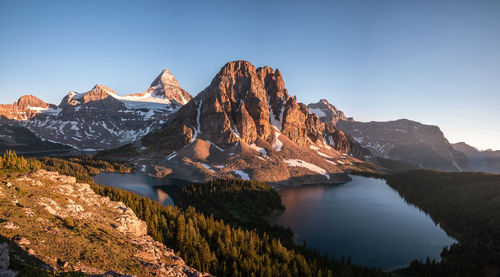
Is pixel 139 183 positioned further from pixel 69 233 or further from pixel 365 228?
pixel 69 233

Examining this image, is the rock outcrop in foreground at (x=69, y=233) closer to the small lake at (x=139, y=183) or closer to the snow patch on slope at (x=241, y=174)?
the small lake at (x=139, y=183)

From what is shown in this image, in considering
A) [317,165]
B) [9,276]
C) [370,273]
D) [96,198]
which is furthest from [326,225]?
[317,165]

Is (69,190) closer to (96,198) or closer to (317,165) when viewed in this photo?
(96,198)

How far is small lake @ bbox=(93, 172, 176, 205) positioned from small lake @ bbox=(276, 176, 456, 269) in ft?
187

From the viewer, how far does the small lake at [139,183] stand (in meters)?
110

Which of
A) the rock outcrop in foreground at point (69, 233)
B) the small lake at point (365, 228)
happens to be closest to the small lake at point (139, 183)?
the small lake at point (365, 228)

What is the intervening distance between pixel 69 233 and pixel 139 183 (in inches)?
4650

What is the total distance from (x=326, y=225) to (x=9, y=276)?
81.1 metres

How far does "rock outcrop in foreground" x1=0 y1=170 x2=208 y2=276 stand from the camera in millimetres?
19094

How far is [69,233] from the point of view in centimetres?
2359

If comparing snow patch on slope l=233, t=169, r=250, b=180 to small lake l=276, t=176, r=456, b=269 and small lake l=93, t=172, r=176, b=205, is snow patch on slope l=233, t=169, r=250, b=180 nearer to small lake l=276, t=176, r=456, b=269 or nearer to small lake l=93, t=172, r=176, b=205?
small lake l=276, t=176, r=456, b=269

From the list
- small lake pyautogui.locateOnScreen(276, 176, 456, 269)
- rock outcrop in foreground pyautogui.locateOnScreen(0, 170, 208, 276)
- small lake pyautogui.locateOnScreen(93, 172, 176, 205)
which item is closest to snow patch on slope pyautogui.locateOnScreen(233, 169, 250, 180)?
small lake pyautogui.locateOnScreen(276, 176, 456, 269)

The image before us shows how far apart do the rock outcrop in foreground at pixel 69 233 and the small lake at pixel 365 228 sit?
49621mm

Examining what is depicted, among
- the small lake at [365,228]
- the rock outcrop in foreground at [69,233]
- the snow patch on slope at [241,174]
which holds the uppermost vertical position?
the rock outcrop in foreground at [69,233]
